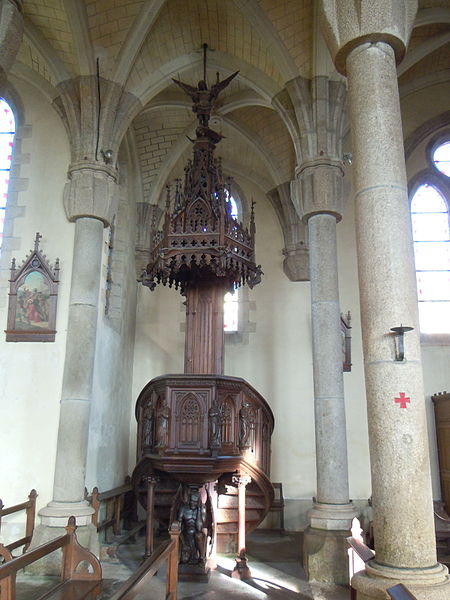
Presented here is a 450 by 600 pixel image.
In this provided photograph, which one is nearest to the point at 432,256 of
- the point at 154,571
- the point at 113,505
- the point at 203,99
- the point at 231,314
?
the point at 231,314

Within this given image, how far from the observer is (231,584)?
20.5 ft

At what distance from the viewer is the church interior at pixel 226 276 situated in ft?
13.7

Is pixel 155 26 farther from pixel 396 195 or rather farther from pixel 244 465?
pixel 244 465

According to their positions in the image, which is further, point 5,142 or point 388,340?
point 5,142

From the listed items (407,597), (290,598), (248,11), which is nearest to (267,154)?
(248,11)

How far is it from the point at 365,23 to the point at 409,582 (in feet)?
13.3

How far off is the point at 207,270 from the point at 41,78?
12.9ft

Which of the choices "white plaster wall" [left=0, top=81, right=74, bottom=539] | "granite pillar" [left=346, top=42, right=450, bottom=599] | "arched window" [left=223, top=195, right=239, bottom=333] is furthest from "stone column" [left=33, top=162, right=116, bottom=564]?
"granite pillar" [left=346, top=42, right=450, bottom=599]

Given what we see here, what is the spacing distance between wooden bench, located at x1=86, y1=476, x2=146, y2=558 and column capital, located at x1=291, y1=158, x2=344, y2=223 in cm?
482

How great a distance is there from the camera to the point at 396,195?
13.5ft

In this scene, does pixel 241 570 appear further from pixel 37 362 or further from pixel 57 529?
pixel 37 362

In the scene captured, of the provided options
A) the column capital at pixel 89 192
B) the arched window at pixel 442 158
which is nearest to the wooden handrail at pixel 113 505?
the column capital at pixel 89 192

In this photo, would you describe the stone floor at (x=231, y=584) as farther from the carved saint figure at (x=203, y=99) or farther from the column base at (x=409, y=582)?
the carved saint figure at (x=203, y=99)

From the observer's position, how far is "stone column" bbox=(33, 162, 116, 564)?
22.2 ft
